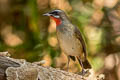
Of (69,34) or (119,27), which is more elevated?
(69,34)

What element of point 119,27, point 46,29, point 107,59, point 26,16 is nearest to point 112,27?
point 119,27

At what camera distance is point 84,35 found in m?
7.82

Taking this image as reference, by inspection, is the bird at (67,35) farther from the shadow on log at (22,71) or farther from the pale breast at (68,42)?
the shadow on log at (22,71)

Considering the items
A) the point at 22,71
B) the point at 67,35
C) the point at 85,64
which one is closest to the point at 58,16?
the point at 67,35

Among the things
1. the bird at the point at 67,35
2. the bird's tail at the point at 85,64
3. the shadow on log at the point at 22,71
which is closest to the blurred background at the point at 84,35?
the bird's tail at the point at 85,64

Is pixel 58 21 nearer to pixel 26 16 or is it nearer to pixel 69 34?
pixel 69 34

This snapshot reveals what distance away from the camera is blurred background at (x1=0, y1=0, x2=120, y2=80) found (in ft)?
26.0

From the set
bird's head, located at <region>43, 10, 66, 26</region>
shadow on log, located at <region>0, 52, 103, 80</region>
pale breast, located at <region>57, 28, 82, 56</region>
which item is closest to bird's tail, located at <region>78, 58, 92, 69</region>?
pale breast, located at <region>57, 28, 82, 56</region>

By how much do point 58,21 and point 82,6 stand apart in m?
2.21

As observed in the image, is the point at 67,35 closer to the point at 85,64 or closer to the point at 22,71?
the point at 85,64

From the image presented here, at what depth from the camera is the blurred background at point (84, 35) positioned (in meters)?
7.92

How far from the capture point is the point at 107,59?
27.2 feet

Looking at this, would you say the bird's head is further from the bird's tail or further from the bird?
the bird's tail

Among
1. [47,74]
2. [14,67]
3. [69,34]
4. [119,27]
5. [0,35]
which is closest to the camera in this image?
[14,67]
